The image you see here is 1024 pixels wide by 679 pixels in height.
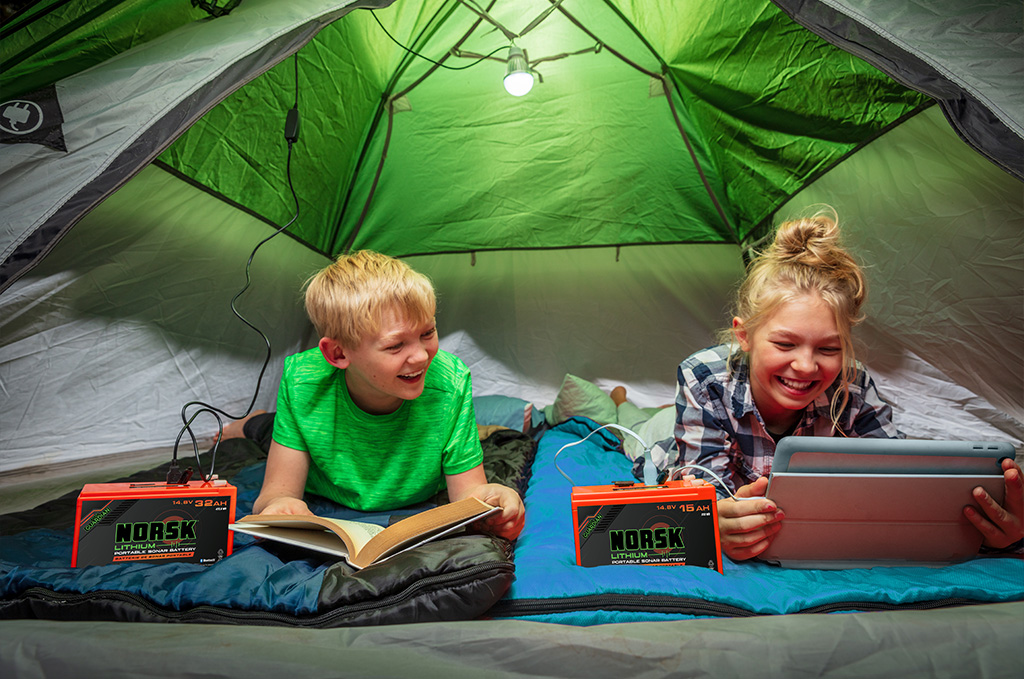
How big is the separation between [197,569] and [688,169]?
1.99 meters

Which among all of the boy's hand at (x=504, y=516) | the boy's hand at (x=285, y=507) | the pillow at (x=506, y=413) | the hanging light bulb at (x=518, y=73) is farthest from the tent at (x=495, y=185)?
→ the boy's hand at (x=504, y=516)

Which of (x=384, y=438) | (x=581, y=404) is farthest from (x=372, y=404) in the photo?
(x=581, y=404)

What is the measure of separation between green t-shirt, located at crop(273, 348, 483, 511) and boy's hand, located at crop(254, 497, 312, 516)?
0.14 m

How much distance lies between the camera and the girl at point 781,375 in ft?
3.21

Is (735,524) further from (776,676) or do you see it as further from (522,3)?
(522,3)

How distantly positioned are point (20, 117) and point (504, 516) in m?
0.92

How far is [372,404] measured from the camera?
116 centimetres

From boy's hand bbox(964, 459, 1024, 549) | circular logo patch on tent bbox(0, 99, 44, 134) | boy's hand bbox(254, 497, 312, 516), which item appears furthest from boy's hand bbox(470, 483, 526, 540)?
circular logo patch on tent bbox(0, 99, 44, 134)

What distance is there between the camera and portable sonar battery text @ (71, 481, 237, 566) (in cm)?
83

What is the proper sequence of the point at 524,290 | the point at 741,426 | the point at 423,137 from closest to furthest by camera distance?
the point at 741,426, the point at 423,137, the point at 524,290

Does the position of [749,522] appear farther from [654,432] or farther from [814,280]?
[654,432]

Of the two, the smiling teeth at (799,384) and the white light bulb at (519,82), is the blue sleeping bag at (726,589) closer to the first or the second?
the smiling teeth at (799,384)

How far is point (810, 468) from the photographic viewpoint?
0.78m

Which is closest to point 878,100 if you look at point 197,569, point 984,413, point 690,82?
point 690,82
